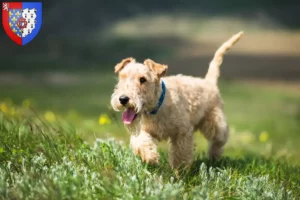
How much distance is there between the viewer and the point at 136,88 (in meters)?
4.67

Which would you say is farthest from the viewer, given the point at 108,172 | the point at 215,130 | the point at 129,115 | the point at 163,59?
the point at 163,59

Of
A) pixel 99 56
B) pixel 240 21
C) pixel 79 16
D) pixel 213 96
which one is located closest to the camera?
pixel 213 96

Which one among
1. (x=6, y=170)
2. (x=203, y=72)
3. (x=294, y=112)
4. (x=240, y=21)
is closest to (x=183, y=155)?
(x=6, y=170)

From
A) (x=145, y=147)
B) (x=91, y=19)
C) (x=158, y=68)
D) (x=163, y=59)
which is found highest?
(x=158, y=68)

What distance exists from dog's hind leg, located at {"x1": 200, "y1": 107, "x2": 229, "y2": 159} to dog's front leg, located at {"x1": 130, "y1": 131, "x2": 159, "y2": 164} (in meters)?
1.31

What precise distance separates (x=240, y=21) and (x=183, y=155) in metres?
24.1

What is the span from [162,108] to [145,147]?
0.49 m

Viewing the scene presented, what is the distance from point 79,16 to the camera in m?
25.5

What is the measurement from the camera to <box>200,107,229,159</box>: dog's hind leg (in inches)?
239

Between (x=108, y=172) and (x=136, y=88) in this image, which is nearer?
(x=108, y=172)

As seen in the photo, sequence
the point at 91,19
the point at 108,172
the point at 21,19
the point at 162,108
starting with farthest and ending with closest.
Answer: the point at 91,19
the point at 162,108
the point at 21,19
the point at 108,172

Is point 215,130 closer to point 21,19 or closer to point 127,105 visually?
point 127,105

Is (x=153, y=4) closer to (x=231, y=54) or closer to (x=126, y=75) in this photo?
(x=231, y=54)

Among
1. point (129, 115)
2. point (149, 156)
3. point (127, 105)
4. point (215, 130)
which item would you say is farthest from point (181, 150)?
point (215, 130)
